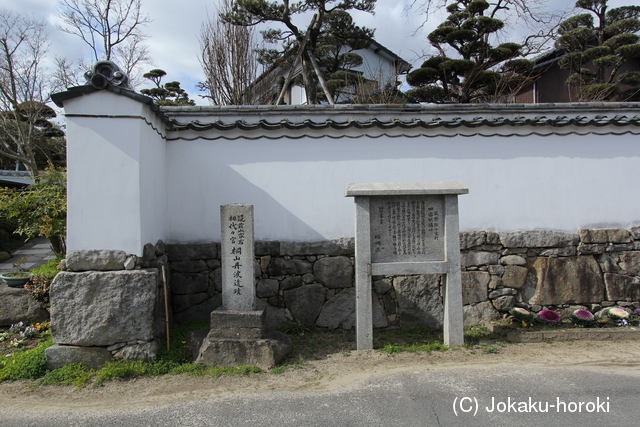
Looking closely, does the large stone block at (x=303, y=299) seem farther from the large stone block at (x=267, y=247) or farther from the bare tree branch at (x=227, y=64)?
the bare tree branch at (x=227, y=64)

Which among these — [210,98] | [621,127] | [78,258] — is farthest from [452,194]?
[210,98]

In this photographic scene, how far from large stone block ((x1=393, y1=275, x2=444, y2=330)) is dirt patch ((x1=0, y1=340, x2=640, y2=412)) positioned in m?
1.04

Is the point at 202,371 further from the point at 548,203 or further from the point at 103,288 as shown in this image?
the point at 548,203

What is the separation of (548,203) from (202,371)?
6.11 m

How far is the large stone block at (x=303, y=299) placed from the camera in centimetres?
686

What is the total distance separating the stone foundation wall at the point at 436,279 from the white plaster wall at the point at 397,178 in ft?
0.84

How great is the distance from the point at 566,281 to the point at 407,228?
336cm

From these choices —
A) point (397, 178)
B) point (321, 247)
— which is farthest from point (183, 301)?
point (397, 178)

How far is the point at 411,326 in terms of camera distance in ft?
22.5

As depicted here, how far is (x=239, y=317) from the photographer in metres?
5.45

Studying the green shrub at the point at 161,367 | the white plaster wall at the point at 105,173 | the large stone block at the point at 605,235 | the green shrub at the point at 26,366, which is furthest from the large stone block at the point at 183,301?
the large stone block at the point at 605,235

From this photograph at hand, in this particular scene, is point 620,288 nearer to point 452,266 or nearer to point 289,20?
point 452,266

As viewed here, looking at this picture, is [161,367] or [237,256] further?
[237,256]

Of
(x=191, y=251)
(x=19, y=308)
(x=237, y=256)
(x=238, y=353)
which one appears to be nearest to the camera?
(x=238, y=353)
